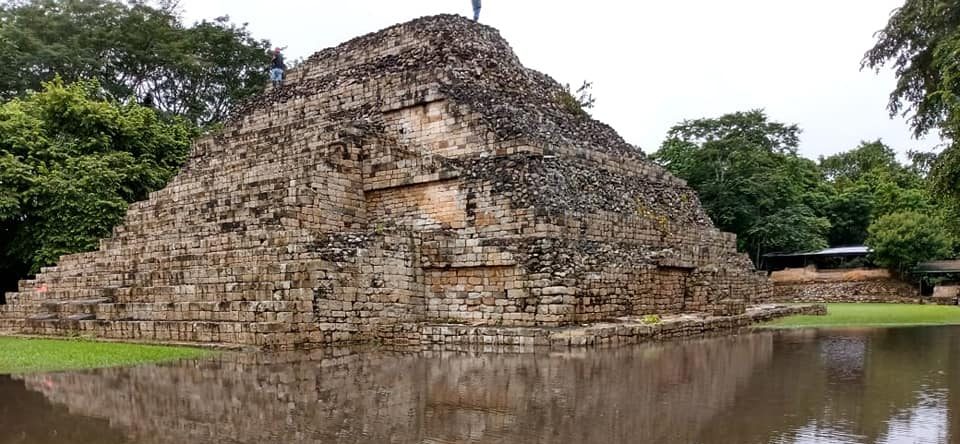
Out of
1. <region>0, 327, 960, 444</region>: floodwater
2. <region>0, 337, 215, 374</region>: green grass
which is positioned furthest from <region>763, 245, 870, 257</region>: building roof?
<region>0, 337, 215, 374</region>: green grass

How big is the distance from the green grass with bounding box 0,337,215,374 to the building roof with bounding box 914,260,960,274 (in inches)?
1252

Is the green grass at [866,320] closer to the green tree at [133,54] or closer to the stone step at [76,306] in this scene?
the stone step at [76,306]

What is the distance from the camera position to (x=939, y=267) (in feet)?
107

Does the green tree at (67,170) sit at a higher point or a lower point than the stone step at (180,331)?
higher

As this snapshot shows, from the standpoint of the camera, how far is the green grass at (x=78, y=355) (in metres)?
10.1

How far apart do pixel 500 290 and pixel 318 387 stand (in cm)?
550

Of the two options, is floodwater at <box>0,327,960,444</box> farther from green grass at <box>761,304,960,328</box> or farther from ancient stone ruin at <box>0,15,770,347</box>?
green grass at <box>761,304,960,328</box>

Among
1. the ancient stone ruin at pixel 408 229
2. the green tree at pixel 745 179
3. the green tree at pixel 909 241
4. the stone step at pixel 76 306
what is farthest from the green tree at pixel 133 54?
the green tree at pixel 909 241

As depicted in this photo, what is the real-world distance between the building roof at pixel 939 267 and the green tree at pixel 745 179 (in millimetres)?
4525

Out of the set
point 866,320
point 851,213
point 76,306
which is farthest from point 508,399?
point 851,213

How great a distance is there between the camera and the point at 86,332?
46.3ft

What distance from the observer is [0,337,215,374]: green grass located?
33.1 ft

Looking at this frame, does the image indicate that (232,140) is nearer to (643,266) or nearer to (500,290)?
(500,290)

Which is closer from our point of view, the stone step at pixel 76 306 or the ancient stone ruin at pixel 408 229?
the ancient stone ruin at pixel 408 229
